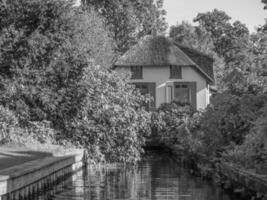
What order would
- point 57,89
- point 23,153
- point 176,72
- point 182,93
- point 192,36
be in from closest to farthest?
point 23,153 → point 57,89 → point 182,93 → point 176,72 → point 192,36

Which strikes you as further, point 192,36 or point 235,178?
point 192,36

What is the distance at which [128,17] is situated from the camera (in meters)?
76.3

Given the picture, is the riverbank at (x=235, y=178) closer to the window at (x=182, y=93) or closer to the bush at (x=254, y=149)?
the bush at (x=254, y=149)

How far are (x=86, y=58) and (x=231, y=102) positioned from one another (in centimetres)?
884

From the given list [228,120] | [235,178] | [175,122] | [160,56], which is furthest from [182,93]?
[235,178]

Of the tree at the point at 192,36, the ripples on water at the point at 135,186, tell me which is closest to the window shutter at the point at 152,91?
the tree at the point at 192,36

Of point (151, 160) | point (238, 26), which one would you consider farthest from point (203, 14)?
point (151, 160)

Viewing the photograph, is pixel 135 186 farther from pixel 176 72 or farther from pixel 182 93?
pixel 176 72

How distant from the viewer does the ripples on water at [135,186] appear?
74.7 feet

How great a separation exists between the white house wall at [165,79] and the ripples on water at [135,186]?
28.9m

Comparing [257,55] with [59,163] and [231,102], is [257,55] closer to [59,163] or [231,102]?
[231,102]

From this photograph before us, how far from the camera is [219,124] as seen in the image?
29.1m

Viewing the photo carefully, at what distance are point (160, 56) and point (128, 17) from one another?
1168cm

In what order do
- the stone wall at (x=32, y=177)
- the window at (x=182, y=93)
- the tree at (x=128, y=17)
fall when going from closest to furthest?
the stone wall at (x=32, y=177) → the window at (x=182, y=93) → the tree at (x=128, y=17)
